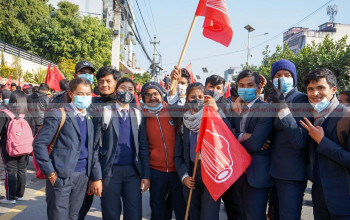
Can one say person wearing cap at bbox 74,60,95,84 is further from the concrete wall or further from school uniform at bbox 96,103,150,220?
the concrete wall

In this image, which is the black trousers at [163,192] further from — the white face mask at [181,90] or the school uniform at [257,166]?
the white face mask at [181,90]

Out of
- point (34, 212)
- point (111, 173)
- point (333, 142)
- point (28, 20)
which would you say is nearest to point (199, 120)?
point (111, 173)

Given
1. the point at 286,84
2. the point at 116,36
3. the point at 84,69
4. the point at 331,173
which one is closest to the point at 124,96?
the point at 84,69

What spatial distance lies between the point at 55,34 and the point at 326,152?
2987 cm

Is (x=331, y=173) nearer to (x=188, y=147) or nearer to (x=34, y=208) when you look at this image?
(x=188, y=147)

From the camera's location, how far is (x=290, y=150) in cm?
315

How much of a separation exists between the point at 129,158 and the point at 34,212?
2368 mm

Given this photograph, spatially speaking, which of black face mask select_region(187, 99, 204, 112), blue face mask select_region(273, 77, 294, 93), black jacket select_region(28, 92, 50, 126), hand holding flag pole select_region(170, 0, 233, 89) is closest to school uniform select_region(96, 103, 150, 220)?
black face mask select_region(187, 99, 204, 112)

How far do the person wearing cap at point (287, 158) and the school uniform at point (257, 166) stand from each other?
0.26 feet

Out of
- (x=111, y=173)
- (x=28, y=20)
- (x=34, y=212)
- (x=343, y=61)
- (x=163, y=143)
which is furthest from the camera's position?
(x=28, y=20)

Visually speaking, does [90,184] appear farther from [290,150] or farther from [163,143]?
[290,150]

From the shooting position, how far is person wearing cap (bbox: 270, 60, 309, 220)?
304cm

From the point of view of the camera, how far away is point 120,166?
→ 364 centimetres

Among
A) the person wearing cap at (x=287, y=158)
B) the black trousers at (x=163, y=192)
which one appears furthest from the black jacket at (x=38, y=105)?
the person wearing cap at (x=287, y=158)
